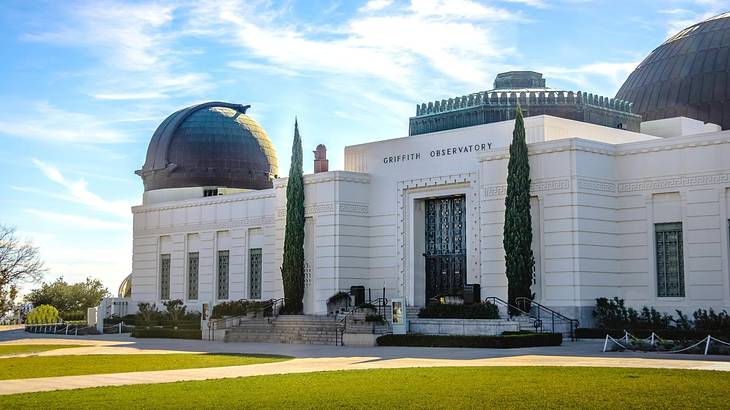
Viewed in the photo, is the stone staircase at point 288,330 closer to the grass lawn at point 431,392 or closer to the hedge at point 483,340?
the hedge at point 483,340

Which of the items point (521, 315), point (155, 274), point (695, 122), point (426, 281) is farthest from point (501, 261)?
point (155, 274)

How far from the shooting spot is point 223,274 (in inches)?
1938

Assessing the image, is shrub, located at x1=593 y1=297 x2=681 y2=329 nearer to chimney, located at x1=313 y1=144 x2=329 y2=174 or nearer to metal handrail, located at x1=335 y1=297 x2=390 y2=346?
metal handrail, located at x1=335 y1=297 x2=390 y2=346

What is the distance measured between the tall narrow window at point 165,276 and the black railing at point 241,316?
1114 centimetres

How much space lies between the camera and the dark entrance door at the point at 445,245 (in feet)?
128

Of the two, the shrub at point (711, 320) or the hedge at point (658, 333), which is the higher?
the shrub at point (711, 320)

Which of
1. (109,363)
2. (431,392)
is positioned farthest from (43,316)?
(431,392)

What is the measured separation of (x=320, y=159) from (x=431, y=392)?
93.9ft

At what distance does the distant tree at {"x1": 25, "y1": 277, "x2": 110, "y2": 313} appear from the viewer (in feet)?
233

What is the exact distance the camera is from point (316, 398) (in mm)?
15656

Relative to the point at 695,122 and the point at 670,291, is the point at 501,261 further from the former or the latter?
the point at 695,122

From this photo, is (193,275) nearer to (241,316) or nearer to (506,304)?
(241,316)

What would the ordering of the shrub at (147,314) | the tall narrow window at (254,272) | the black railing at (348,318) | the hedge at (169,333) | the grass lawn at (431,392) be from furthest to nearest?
the shrub at (147,314) → the tall narrow window at (254,272) → the hedge at (169,333) → the black railing at (348,318) → the grass lawn at (431,392)

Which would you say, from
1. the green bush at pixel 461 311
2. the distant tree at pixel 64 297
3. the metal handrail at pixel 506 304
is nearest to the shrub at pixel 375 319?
the green bush at pixel 461 311
